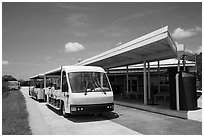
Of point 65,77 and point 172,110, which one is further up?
point 65,77

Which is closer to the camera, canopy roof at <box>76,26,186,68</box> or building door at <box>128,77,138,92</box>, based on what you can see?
canopy roof at <box>76,26,186,68</box>

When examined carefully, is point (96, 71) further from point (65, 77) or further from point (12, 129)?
point (12, 129)

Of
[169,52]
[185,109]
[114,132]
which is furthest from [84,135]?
[169,52]

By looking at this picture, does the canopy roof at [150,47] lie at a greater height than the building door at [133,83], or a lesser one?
greater

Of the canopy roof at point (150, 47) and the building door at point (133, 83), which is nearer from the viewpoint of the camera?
the canopy roof at point (150, 47)

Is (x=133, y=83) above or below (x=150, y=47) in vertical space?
below

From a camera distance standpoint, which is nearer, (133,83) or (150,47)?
(150,47)

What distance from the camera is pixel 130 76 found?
2817cm

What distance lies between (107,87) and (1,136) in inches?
188

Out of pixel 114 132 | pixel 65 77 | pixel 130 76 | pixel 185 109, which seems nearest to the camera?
pixel 114 132

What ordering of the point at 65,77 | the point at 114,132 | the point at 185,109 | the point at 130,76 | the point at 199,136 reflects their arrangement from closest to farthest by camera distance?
1. the point at 199,136
2. the point at 114,132
3. the point at 185,109
4. the point at 65,77
5. the point at 130,76

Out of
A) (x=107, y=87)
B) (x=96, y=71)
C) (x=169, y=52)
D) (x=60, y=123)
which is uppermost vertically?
(x=169, y=52)

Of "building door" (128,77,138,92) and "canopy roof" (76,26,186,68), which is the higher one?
"canopy roof" (76,26,186,68)

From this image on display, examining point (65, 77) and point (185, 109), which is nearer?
point (185, 109)
